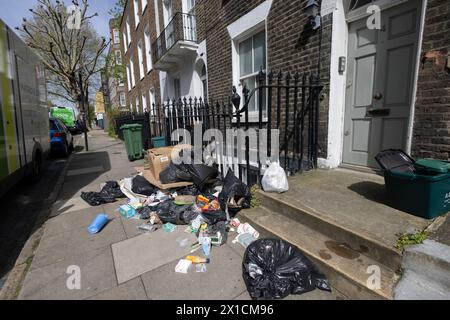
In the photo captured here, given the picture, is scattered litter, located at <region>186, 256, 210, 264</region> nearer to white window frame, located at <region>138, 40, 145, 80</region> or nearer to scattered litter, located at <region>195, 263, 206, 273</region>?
scattered litter, located at <region>195, 263, 206, 273</region>

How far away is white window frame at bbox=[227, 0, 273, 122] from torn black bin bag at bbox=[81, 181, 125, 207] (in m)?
3.49

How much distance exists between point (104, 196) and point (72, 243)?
4.88 ft

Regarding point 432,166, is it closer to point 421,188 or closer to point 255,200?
point 421,188

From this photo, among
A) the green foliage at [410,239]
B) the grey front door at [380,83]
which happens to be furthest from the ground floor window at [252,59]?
the green foliage at [410,239]

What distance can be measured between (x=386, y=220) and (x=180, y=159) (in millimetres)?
3594

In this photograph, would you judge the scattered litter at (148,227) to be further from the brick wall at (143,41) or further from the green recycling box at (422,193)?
the brick wall at (143,41)

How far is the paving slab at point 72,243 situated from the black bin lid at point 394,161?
3.23 meters

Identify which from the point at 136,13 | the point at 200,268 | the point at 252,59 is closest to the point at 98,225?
the point at 200,268

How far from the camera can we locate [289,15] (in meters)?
4.71

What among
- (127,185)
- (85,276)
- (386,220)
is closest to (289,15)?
(386,220)

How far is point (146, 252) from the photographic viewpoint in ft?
9.26

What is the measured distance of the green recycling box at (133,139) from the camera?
803cm

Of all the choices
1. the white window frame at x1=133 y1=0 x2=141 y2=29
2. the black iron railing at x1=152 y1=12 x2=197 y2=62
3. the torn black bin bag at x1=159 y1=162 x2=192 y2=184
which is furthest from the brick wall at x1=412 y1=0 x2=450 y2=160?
the white window frame at x1=133 y1=0 x2=141 y2=29
